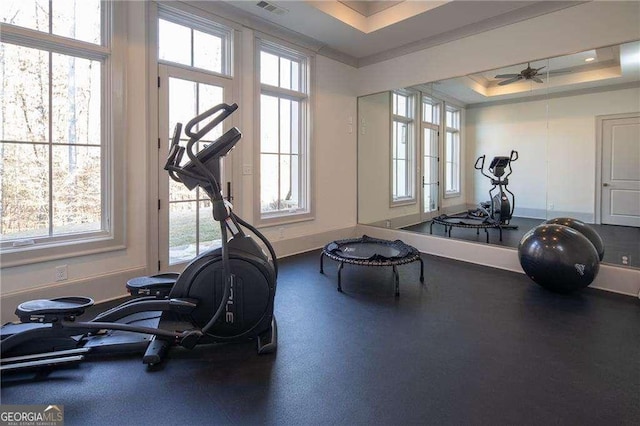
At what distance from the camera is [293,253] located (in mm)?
5051

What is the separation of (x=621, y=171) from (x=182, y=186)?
496 centimetres

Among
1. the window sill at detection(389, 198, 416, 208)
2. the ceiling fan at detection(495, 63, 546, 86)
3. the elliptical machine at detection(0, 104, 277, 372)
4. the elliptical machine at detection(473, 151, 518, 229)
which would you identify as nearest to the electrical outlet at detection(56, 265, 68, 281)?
the elliptical machine at detection(0, 104, 277, 372)

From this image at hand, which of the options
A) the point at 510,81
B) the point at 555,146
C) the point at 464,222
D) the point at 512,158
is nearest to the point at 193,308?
Result: the point at 464,222

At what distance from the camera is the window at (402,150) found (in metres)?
5.71

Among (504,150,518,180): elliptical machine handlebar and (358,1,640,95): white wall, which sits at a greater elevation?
(358,1,640,95): white wall

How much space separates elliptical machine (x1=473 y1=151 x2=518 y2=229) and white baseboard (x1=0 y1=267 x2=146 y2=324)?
4505 millimetres

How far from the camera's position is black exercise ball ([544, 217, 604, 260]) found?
3.60 metres

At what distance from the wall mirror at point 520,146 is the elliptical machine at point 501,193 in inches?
2.3

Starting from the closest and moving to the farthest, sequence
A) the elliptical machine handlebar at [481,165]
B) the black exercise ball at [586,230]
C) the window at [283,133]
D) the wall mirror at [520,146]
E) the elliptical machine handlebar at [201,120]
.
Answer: the elliptical machine handlebar at [201,120], the black exercise ball at [586,230], the wall mirror at [520,146], the window at [283,133], the elliptical machine handlebar at [481,165]

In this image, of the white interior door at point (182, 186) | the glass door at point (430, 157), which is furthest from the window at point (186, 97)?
the glass door at point (430, 157)

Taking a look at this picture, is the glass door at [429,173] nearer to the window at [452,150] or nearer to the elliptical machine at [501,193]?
the window at [452,150]

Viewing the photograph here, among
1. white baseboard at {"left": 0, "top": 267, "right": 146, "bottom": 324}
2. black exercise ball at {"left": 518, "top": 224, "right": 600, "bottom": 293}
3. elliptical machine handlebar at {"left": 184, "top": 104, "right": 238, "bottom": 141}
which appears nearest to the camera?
elliptical machine handlebar at {"left": 184, "top": 104, "right": 238, "bottom": 141}

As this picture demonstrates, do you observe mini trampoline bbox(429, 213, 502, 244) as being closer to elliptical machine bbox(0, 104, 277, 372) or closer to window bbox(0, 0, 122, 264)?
elliptical machine bbox(0, 104, 277, 372)

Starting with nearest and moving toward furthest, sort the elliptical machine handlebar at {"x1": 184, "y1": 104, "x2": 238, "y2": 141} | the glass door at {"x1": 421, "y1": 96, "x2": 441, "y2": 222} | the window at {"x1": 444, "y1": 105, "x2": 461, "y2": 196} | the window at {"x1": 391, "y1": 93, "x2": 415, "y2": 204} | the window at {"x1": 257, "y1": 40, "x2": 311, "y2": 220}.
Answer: the elliptical machine handlebar at {"x1": 184, "y1": 104, "x2": 238, "y2": 141}
the window at {"x1": 257, "y1": 40, "x2": 311, "y2": 220}
the window at {"x1": 444, "y1": 105, "x2": 461, "y2": 196}
the glass door at {"x1": 421, "y1": 96, "x2": 441, "y2": 222}
the window at {"x1": 391, "y1": 93, "x2": 415, "y2": 204}
